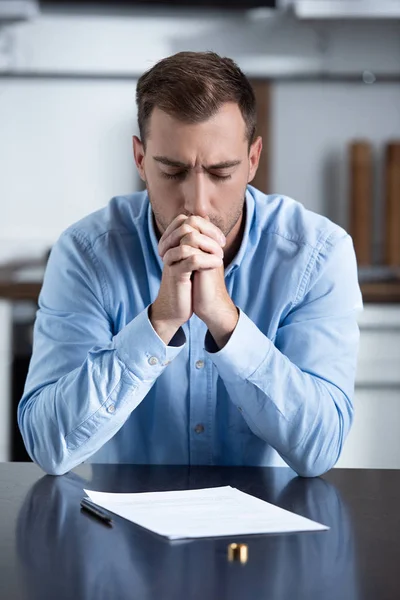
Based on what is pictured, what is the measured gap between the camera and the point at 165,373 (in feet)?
5.20

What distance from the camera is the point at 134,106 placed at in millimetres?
3836

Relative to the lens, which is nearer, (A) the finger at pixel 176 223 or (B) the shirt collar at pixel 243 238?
(A) the finger at pixel 176 223

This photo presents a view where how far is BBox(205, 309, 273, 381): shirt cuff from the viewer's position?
1.38m

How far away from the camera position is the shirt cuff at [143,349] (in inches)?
54.9

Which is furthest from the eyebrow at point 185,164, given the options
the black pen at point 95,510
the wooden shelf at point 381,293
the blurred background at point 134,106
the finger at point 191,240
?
the blurred background at point 134,106

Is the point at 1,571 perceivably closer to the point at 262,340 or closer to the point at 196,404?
the point at 262,340

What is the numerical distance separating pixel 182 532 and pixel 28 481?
0.36 metres

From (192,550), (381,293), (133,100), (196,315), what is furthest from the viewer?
(133,100)

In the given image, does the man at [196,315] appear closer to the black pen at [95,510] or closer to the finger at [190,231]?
the finger at [190,231]

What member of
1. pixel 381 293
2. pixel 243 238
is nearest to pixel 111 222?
pixel 243 238

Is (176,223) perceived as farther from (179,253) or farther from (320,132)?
(320,132)

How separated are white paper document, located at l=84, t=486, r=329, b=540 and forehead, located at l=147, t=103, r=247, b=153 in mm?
525

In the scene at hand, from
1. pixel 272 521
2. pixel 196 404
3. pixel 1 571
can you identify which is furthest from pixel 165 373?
pixel 1 571

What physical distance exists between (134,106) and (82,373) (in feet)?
8.40
